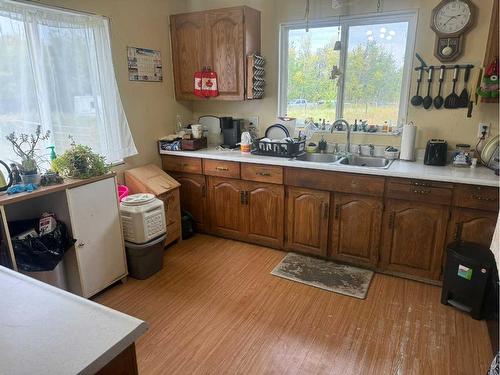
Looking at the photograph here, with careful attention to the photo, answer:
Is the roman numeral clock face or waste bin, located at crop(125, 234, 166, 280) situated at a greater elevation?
the roman numeral clock face

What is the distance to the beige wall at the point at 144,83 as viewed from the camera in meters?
2.89

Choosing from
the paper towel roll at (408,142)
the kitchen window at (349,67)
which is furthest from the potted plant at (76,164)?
the paper towel roll at (408,142)

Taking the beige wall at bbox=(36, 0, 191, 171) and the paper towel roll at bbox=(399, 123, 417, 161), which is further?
the beige wall at bbox=(36, 0, 191, 171)

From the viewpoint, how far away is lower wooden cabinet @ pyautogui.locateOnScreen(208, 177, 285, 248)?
3070 mm

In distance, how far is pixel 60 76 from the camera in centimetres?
247

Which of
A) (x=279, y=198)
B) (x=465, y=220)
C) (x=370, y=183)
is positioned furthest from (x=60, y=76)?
(x=465, y=220)

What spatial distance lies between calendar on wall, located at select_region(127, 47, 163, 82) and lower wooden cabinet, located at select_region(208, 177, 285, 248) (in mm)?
1160

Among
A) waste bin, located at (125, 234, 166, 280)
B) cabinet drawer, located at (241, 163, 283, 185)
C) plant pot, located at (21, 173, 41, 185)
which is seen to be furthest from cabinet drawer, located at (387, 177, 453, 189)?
plant pot, located at (21, 173, 41, 185)

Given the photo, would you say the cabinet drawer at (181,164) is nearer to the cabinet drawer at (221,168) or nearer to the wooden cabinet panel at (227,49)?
the cabinet drawer at (221,168)

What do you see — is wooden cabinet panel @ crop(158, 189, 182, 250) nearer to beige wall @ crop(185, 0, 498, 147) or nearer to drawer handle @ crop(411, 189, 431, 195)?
beige wall @ crop(185, 0, 498, 147)

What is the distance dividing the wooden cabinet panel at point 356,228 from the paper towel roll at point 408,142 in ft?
1.74

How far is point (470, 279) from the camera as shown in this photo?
7.09 feet

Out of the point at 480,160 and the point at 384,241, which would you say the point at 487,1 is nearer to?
the point at 480,160

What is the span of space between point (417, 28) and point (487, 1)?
18.3 inches
